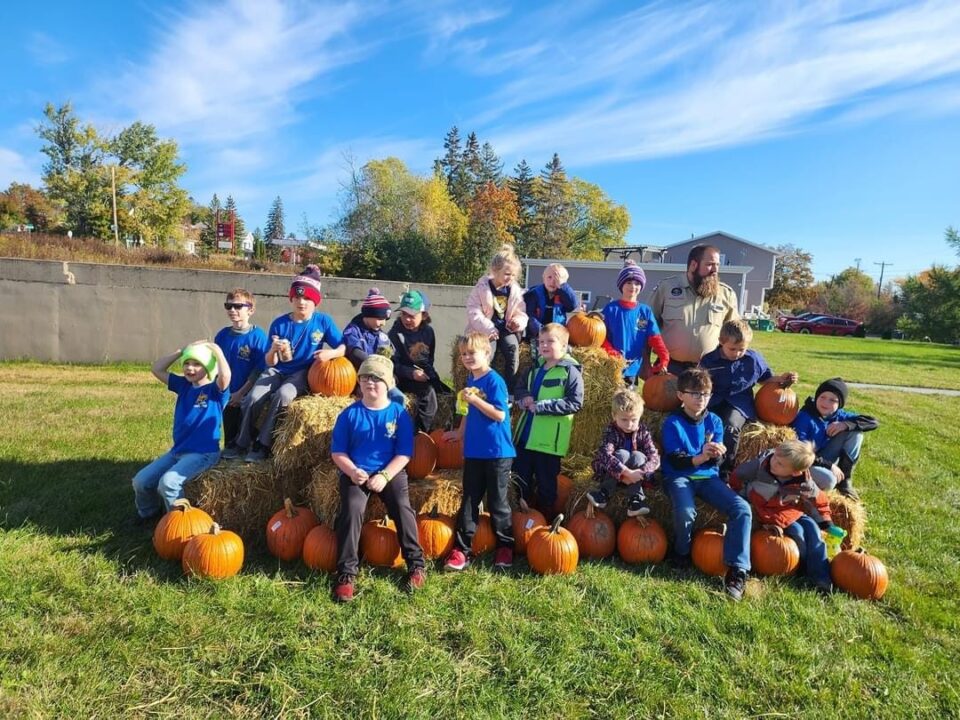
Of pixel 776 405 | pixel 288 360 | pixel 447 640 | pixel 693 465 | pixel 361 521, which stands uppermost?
pixel 288 360

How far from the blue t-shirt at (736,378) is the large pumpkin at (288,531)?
11.0 ft

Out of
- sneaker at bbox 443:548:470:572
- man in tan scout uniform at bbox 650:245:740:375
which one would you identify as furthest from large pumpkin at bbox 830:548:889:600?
sneaker at bbox 443:548:470:572

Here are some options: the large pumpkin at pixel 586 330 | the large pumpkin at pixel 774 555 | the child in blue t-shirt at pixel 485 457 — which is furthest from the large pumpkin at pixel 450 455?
the large pumpkin at pixel 774 555

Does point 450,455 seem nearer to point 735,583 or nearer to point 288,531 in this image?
point 288,531

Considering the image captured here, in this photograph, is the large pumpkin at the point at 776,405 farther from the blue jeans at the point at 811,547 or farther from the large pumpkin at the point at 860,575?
the large pumpkin at the point at 860,575

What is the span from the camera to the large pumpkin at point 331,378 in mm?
4895

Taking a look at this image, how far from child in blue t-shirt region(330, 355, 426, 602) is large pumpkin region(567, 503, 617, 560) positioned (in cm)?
122

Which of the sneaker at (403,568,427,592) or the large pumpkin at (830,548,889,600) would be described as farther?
the large pumpkin at (830,548,889,600)

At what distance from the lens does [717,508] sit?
420 cm

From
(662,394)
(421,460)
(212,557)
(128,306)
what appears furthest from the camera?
(128,306)

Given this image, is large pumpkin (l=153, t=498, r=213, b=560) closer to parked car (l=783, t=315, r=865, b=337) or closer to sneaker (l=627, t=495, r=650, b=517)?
sneaker (l=627, t=495, r=650, b=517)

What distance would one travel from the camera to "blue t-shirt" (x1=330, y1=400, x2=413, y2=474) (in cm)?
390

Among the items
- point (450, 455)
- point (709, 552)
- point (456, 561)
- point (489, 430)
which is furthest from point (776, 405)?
point (456, 561)

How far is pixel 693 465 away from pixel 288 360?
11.4 feet
